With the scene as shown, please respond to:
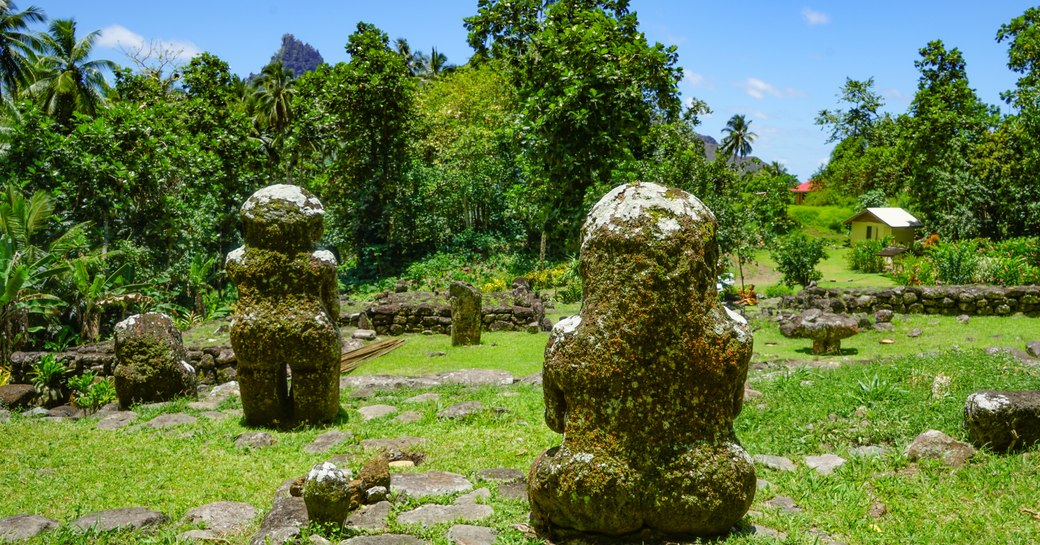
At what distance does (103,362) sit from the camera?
13.0 m

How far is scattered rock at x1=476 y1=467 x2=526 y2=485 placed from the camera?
20.5 ft

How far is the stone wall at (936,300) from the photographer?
1798 cm

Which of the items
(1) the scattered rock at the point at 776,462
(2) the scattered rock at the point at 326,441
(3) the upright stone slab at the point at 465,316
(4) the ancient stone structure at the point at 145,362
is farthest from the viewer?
(3) the upright stone slab at the point at 465,316

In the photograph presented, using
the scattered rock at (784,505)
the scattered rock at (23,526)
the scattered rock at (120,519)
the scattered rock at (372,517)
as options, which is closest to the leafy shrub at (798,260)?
the scattered rock at (784,505)

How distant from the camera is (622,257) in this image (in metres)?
4.77

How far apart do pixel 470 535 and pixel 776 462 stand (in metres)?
3.19

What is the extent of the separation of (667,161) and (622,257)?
50.6 feet

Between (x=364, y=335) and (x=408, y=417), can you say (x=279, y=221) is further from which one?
(x=364, y=335)

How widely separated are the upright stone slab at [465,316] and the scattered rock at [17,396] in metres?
7.88

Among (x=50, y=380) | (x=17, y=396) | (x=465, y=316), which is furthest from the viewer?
(x=465, y=316)

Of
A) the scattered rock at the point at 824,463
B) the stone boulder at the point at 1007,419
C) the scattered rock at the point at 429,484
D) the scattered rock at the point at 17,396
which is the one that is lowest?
the scattered rock at the point at 17,396

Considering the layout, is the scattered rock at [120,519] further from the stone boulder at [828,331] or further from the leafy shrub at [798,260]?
the leafy shrub at [798,260]

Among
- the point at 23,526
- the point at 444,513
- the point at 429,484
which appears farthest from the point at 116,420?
the point at 444,513

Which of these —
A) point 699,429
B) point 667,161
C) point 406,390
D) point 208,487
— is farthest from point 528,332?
point 699,429
